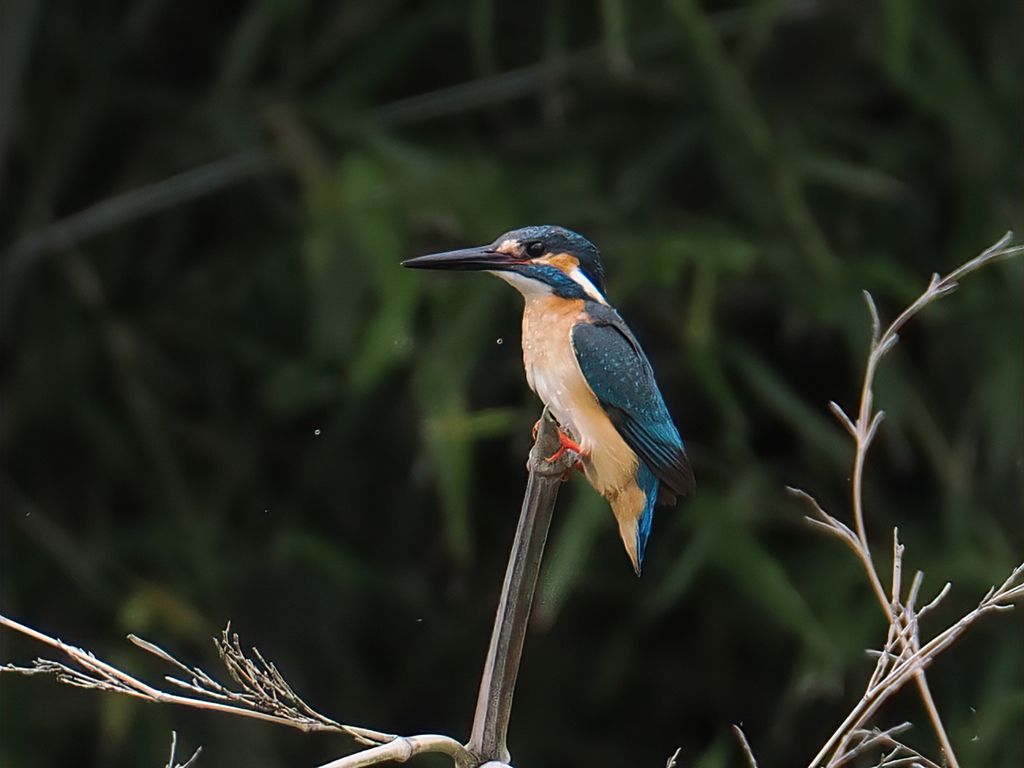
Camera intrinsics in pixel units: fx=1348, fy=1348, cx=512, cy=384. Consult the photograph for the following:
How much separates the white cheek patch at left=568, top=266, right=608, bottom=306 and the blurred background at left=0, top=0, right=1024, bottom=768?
3.64 feet

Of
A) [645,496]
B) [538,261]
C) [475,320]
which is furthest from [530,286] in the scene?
[475,320]

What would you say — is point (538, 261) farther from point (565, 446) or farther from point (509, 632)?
point (509, 632)

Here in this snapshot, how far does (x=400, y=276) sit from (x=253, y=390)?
0.72 m

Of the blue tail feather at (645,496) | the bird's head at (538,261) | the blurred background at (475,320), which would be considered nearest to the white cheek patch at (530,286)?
the bird's head at (538,261)

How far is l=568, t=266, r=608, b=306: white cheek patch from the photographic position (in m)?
0.91

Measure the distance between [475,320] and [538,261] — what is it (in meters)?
1.25

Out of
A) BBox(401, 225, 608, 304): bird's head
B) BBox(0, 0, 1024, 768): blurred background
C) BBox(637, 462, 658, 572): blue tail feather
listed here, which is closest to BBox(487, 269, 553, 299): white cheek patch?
BBox(401, 225, 608, 304): bird's head

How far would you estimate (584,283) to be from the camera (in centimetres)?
92

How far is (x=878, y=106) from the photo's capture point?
267 cm

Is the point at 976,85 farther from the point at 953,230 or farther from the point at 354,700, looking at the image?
the point at 354,700

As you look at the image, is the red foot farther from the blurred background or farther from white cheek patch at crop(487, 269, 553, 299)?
the blurred background

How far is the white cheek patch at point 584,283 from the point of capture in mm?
910

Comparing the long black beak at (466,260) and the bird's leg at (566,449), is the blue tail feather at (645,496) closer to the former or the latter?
the bird's leg at (566,449)

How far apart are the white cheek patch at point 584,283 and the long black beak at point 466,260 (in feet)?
0.13
